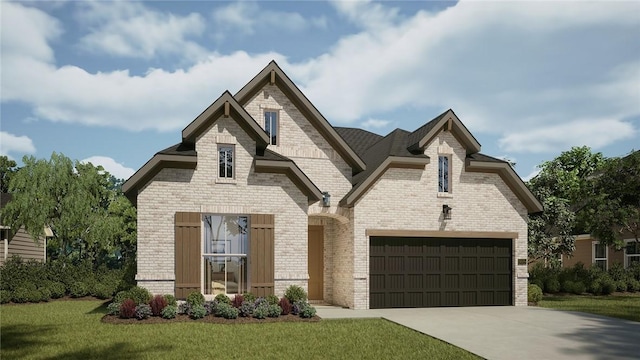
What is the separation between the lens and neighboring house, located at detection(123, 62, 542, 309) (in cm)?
1666

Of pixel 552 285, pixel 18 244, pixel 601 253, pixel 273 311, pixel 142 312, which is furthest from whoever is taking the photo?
pixel 601 253

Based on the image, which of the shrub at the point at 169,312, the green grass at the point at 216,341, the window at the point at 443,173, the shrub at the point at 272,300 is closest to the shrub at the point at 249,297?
the shrub at the point at 272,300

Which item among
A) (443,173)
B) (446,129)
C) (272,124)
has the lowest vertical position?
(443,173)

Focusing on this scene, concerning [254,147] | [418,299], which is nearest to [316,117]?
[254,147]

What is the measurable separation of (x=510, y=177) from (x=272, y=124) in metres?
9.08

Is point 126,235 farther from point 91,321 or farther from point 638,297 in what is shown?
point 638,297

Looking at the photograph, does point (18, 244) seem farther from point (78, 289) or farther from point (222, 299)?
point (222, 299)

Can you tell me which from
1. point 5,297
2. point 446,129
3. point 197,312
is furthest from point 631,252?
point 5,297

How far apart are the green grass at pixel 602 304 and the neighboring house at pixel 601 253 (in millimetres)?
5076

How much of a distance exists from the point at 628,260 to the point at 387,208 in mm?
18446

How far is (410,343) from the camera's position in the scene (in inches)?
462

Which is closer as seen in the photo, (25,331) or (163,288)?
(25,331)

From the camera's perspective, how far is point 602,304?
21.2 metres

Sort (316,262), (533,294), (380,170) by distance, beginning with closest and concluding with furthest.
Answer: (380,170) < (533,294) < (316,262)
